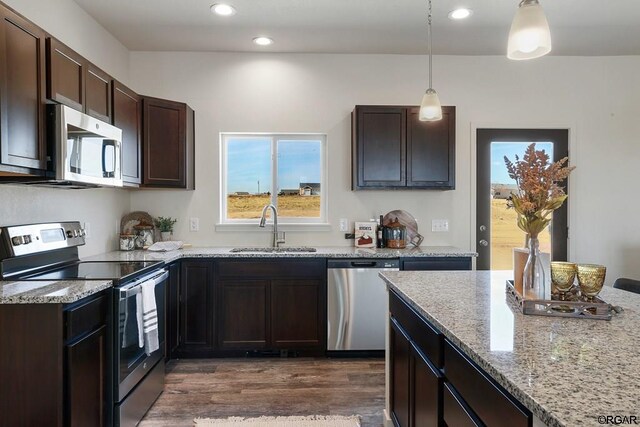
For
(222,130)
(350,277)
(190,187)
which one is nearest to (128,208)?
(190,187)

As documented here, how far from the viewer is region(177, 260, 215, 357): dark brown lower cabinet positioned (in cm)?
322

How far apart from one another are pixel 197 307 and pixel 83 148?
159 cm

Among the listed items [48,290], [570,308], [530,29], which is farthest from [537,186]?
[48,290]

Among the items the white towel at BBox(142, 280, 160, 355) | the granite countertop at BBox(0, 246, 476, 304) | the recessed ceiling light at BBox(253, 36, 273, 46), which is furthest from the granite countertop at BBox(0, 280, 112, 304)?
the recessed ceiling light at BBox(253, 36, 273, 46)

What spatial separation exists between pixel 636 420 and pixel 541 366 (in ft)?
0.79

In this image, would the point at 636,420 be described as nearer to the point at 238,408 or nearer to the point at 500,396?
the point at 500,396

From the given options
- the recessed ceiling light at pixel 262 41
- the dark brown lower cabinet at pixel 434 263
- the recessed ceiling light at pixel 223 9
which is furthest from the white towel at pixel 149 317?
the recessed ceiling light at pixel 262 41

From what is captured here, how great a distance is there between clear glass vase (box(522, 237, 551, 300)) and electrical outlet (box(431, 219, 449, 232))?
239cm

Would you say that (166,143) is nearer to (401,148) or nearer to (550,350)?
(401,148)

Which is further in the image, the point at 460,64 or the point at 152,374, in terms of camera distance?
the point at 460,64

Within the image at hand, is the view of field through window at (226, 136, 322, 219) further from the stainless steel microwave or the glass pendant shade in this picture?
the glass pendant shade

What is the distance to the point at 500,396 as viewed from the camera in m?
0.94

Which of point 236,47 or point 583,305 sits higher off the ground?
point 236,47

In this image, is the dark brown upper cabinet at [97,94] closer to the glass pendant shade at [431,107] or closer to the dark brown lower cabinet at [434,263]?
the glass pendant shade at [431,107]
